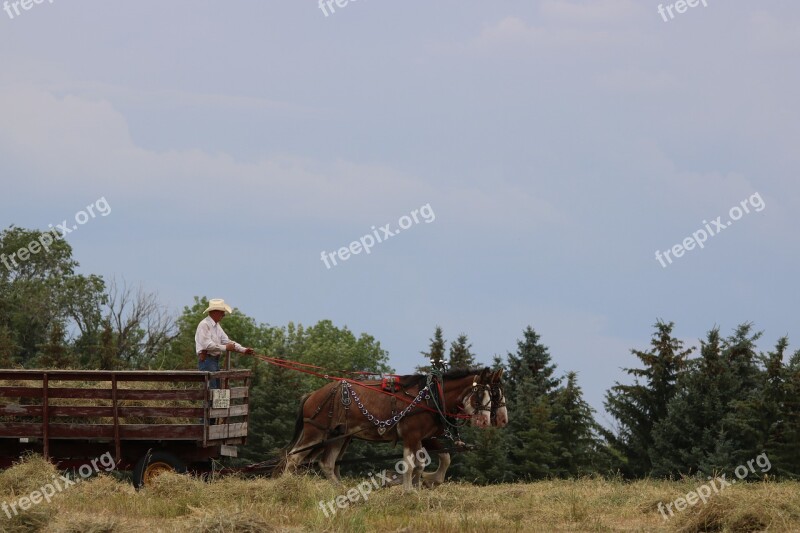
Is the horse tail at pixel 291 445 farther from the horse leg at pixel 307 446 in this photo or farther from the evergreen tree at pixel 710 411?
the evergreen tree at pixel 710 411

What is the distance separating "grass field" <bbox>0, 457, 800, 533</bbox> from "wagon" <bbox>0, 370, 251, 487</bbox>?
2.01 ft

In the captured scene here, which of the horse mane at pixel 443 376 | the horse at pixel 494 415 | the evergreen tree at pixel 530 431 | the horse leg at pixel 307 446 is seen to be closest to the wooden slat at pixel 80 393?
the horse leg at pixel 307 446

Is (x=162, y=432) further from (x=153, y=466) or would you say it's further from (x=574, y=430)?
(x=574, y=430)

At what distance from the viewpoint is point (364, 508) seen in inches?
508

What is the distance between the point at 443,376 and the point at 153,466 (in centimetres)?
429

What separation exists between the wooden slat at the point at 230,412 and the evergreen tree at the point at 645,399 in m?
16.8

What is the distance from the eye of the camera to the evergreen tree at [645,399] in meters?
30.7

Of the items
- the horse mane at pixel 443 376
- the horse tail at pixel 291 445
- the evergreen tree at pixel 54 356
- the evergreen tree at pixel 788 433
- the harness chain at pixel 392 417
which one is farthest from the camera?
Result: the evergreen tree at pixel 54 356

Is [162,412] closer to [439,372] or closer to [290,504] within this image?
[290,504]

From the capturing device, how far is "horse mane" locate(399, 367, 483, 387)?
52.9 ft

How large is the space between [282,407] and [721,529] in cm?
2664

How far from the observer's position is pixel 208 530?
11117mm

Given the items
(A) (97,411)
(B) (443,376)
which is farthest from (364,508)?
(A) (97,411)

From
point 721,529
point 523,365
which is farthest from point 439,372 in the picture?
point 523,365
